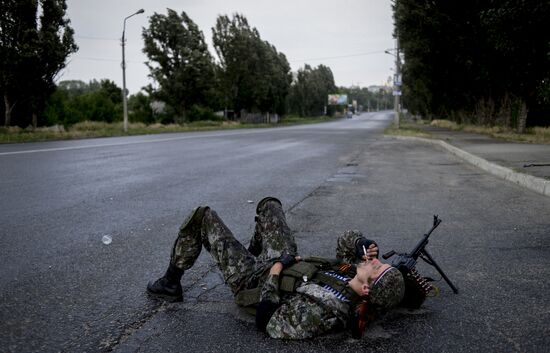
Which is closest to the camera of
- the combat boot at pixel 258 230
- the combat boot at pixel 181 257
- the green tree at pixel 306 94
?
the combat boot at pixel 181 257

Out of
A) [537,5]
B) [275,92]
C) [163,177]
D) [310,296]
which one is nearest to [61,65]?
[163,177]

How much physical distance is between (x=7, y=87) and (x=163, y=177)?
19.9m

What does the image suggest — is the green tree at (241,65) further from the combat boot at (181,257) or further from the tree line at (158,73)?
the combat boot at (181,257)

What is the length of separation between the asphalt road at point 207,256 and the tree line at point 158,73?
55.6 ft

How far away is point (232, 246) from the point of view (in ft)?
10.6

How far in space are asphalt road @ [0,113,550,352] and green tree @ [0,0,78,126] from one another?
1634 centimetres

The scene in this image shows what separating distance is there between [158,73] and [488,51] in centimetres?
2892

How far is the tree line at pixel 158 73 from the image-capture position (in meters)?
24.8

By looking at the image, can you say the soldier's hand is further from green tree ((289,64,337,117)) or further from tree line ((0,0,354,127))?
green tree ((289,64,337,117))

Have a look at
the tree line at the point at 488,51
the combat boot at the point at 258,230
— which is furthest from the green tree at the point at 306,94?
the combat boot at the point at 258,230

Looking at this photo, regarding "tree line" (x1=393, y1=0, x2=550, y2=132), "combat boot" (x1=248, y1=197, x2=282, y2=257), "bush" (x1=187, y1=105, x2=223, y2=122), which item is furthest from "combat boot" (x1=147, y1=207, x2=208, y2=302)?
"bush" (x1=187, y1=105, x2=223, y2=122)

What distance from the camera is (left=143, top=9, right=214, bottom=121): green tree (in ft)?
139

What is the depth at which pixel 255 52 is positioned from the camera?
5841cm

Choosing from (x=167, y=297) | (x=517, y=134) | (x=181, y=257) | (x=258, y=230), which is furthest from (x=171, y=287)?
(x=517, y=134)
